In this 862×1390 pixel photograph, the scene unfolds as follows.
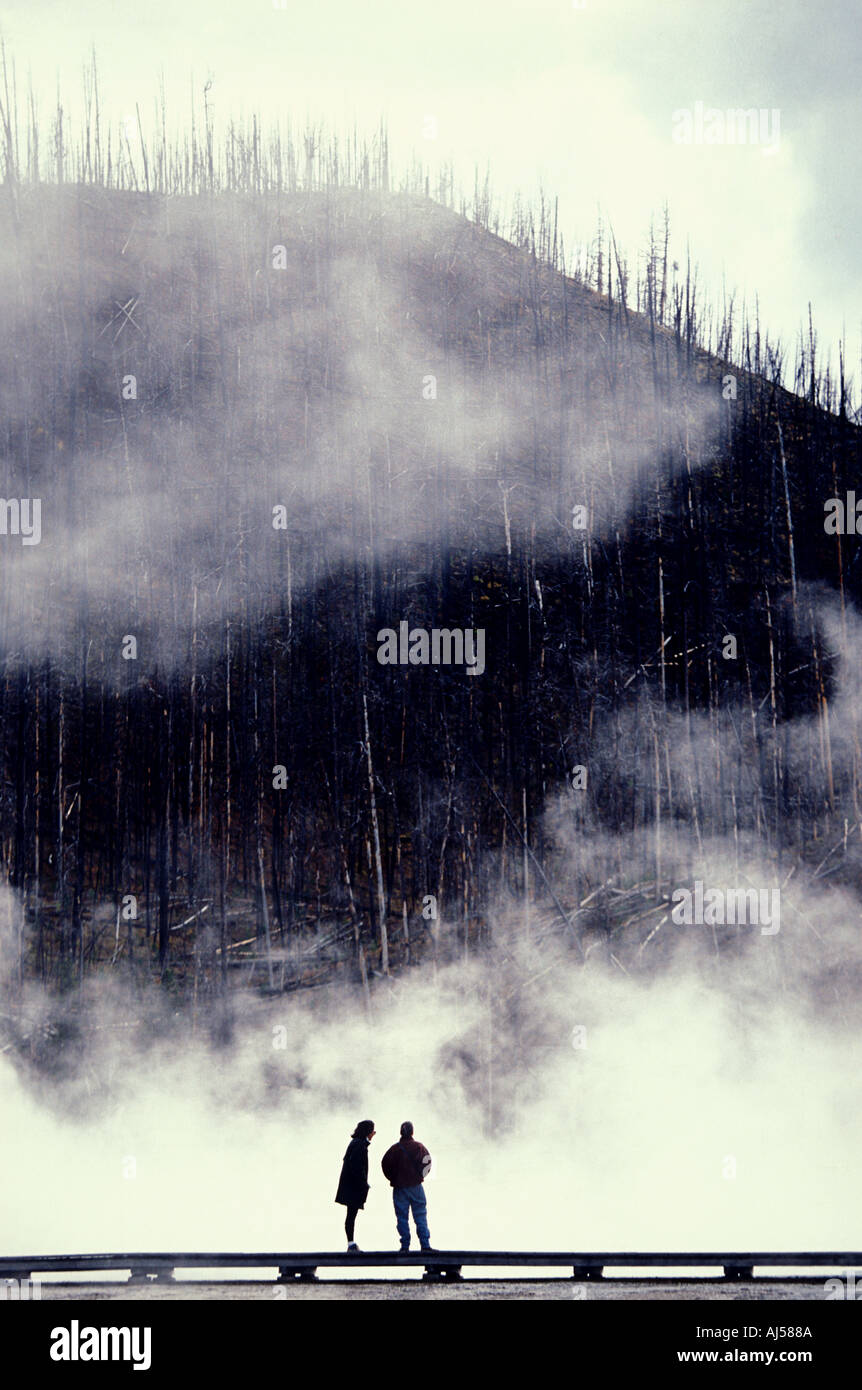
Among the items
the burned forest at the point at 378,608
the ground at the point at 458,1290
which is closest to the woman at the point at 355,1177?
the ground at the point at 458,1290

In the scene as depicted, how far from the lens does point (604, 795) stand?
24.8 meters

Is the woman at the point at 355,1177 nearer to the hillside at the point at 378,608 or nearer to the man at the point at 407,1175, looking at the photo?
the man at the point at 407,1175

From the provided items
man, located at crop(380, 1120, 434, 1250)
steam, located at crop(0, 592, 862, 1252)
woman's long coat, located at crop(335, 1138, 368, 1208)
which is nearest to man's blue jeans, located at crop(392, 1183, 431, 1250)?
man, located at crop(380, 1120, 434, 1250)

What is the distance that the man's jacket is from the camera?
9906 mm

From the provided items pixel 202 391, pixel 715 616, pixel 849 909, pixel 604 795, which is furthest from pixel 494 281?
pixel 849 909

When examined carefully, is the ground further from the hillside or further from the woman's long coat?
the hillside

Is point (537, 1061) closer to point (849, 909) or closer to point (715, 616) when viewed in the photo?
point (849, 909)

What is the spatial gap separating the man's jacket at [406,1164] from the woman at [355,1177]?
219 millimetres

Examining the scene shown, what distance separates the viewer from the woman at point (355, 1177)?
10023mm

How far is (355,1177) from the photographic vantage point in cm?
1010

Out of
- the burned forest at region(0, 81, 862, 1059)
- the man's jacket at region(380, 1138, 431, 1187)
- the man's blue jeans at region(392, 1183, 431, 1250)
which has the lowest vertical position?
the man's blue jeans at region(392, 1183, 431, 1250)

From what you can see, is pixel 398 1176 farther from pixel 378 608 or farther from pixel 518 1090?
pixel 378 608

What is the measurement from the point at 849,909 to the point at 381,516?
12934mm

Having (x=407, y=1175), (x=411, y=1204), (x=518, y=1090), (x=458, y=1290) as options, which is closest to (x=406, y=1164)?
(x=407, y=1175)
